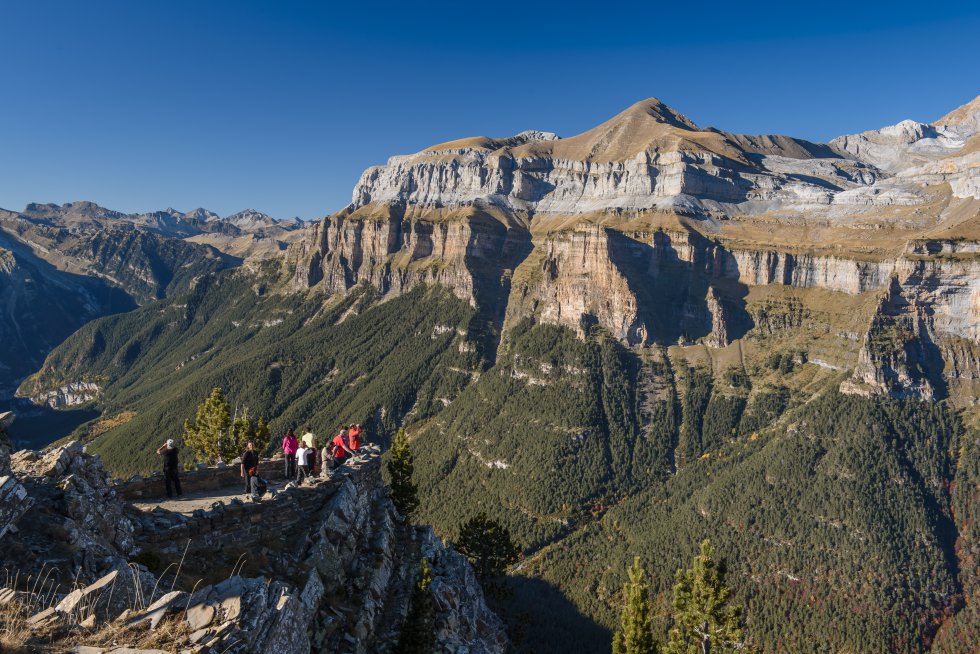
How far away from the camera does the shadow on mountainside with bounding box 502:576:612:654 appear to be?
9062cm

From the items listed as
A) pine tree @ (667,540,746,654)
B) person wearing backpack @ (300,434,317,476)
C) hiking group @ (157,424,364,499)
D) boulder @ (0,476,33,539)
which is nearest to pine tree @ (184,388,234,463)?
hiking group @ (157,424,364,499)

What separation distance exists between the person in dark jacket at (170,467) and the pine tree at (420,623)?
13799mm

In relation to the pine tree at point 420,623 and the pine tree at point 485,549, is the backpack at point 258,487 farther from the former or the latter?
the pine tree at point 485,549

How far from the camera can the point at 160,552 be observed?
18125mm

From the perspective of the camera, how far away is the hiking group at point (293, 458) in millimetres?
24469

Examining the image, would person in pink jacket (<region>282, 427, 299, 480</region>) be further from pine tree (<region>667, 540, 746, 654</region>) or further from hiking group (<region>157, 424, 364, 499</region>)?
pine tree (<region>667, 540, 746, 654</region>)

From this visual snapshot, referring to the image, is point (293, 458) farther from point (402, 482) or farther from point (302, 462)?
point (402, 482)

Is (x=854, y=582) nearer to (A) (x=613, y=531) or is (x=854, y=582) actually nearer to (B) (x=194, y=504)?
(A) (x=613, y=531)

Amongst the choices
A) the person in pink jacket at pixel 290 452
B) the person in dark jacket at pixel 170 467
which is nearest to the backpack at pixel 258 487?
the person in dark jacket at pixel 170 467

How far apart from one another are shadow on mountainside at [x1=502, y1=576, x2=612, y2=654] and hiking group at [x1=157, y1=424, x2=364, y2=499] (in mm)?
63321

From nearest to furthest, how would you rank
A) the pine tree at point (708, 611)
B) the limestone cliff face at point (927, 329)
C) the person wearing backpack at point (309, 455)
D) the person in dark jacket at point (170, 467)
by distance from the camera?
the person in dark jacket at point (170, 467) → the person wearing backpack at point (309, 455) → the pine tree at point (708, 611) → the limestone cliff face at point (927, 329)

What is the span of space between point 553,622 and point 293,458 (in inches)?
3475

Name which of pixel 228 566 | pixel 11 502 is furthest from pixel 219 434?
pixel 11 502

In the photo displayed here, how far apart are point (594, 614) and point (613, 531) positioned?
32.0 metres
